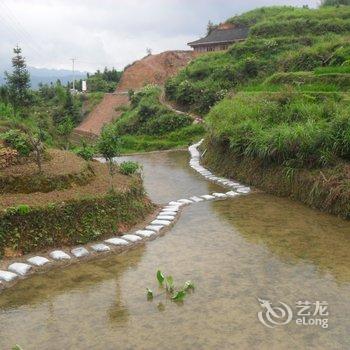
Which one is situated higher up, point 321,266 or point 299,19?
point 299,19

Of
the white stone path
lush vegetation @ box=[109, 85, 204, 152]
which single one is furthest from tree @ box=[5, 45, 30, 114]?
the white stone path

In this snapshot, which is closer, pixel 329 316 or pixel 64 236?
pixel 329 316

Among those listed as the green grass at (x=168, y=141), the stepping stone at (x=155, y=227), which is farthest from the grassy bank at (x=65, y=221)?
the green grass at (x=168, y=141)

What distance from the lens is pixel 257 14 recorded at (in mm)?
44094

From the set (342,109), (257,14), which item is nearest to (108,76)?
(257,14)

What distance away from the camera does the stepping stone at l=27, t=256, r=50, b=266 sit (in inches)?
283

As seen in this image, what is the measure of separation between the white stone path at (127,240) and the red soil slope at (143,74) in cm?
2766

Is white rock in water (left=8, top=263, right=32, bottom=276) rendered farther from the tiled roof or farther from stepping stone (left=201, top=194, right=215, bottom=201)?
the tiled roof

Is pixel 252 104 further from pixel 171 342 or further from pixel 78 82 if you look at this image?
pixel 78 82

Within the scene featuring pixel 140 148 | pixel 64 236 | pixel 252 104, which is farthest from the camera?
pixel 140 148

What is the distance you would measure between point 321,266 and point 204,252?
1.93 m

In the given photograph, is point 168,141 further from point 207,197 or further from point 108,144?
point 108,144
